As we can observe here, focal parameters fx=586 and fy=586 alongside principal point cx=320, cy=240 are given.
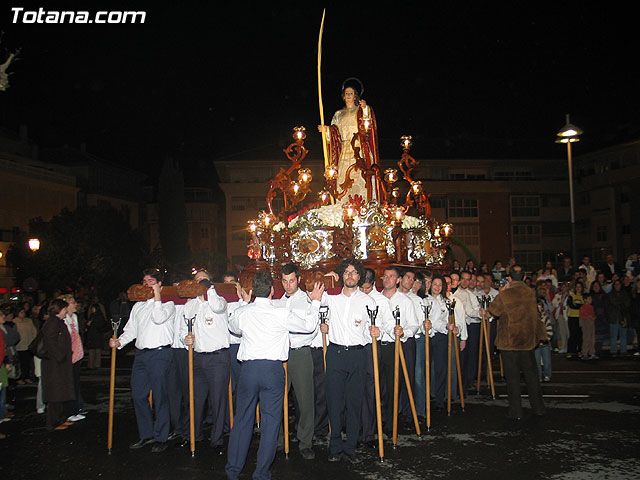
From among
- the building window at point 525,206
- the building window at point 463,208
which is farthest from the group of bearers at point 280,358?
the building window at point 525,206

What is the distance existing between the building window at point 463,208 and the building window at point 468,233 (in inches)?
31.7

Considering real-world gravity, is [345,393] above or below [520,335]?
below

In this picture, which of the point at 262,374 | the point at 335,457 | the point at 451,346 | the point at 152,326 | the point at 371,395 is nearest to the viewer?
the point at 262,374

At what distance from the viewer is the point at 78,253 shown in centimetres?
3597

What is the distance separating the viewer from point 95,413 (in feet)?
32.1

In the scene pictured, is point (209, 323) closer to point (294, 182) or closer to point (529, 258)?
point (294, 182)

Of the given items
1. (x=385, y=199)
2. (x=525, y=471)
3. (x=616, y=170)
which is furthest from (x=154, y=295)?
(x=616, y=170)

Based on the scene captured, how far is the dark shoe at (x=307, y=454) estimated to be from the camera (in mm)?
6938

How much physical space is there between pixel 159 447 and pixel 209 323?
1.66 meters

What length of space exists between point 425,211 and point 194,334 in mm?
6919

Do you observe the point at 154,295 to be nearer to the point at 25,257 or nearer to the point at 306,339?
the point at 306,339

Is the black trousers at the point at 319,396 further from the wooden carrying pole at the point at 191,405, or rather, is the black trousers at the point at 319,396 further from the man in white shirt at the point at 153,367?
the man in white shirt at the point at 153,367

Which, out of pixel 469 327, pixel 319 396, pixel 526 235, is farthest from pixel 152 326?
pixel 526 235

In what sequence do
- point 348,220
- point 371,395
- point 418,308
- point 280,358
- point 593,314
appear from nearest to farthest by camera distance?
1. point 280,358
2. point 371,395
3. point 418,308
4. point 348,220
5. point 593,314
